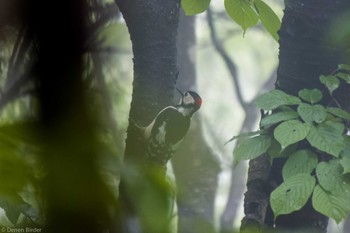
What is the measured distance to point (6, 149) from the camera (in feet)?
3.35

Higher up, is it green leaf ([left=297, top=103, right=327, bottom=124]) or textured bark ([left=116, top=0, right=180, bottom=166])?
textured bark ([left=116, top=0, right=180, bottom=166])

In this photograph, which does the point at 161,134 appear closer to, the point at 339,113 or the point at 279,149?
the point at 279,149

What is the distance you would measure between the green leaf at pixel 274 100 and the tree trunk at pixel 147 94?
181 millimetres

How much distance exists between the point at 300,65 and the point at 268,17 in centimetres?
13

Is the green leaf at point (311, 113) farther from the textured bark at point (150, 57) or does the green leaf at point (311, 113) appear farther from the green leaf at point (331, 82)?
the textured bark at point (150, 57)

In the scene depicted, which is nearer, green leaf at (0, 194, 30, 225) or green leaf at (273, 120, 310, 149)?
green leaf at (273, 120, 310, 149)

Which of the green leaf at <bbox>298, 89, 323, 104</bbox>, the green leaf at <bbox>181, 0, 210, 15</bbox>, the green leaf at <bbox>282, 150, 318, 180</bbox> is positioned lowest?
the green leaf at <bbox>282, 150, 318, 180</bbox>

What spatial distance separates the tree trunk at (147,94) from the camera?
1004 millimetres

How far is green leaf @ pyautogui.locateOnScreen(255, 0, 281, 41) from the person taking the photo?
96 centimetres

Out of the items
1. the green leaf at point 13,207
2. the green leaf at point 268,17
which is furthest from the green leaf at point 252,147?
the green leaf at point 13,207

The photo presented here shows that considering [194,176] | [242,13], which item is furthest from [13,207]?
[242,13]

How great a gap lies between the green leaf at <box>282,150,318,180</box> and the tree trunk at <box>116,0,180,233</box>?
240 millimetres

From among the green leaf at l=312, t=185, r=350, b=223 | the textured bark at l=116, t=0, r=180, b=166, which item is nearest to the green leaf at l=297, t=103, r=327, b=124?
the green leaf at l=312, t=185, r=350, b=223

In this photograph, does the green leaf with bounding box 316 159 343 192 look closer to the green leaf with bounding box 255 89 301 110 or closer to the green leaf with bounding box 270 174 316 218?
the green leaf with bounding box 270 174 316 218
